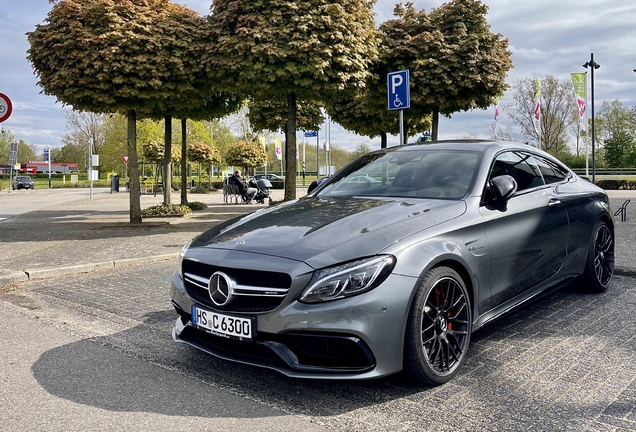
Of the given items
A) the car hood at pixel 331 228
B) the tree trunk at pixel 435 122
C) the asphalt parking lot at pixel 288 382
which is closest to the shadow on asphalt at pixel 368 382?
the asphalt parking lot at pixel 288 382

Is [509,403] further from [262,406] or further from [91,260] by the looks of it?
[91,260]

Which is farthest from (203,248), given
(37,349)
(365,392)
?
(37,349)

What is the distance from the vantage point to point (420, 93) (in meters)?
15.7

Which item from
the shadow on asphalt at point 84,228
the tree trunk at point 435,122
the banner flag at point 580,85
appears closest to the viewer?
the shadow on asphalt at point 84,228

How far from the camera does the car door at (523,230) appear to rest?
3.96m

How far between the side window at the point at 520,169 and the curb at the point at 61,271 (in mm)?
5717

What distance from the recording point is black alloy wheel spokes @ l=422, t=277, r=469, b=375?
334 centimetres

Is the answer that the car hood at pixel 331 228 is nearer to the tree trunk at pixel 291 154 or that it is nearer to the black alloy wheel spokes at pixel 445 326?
the black alloy wheel spokes at pixel 445 326

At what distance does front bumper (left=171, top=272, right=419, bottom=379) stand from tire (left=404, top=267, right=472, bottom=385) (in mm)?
86

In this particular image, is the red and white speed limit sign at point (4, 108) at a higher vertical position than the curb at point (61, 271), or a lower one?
higher

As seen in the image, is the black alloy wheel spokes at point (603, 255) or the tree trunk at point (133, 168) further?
the tree trunk at point (133, 168)

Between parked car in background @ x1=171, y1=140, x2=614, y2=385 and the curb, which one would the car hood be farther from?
the curb

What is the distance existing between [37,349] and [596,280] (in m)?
5.10

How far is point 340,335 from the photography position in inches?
118
